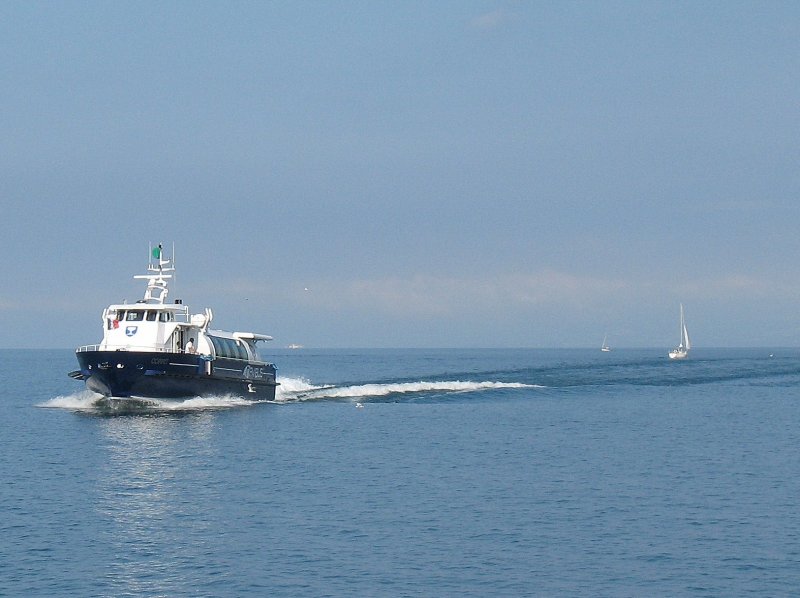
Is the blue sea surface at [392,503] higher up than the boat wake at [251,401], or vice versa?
the boat wake at [251,401]

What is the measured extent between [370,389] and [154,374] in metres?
36.5

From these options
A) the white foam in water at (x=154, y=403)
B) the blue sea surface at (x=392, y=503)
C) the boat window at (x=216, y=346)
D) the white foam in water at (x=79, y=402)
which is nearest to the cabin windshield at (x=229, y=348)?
the boat window at (x=216, y=346)

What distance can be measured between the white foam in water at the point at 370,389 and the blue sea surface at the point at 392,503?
1726 cm

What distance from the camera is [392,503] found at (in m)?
42.0

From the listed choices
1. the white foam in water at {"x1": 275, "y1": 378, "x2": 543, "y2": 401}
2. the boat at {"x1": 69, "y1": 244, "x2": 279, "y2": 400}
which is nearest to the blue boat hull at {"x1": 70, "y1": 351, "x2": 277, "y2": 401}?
the boat at {"x1": 69, "y1": 244, "x2": 279, "y2": 400}

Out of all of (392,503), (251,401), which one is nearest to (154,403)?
(251,401)

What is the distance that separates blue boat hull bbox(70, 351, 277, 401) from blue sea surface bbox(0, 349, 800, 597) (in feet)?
5.09

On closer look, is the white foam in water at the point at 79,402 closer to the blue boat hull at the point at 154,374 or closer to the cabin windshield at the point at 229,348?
the blue boat hull at the point at 154,374

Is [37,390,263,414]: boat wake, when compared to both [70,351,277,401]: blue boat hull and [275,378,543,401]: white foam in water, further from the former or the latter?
[275,378,543,401]: white foam in water

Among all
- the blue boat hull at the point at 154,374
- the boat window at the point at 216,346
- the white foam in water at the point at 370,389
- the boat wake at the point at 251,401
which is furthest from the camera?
the white foam in water at the point at 370,389

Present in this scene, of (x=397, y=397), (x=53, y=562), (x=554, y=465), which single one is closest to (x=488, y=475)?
(x=554, y=465)

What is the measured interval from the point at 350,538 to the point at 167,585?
A: 7.74 m

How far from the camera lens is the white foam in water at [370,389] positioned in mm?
98831

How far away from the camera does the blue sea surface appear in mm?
30984
